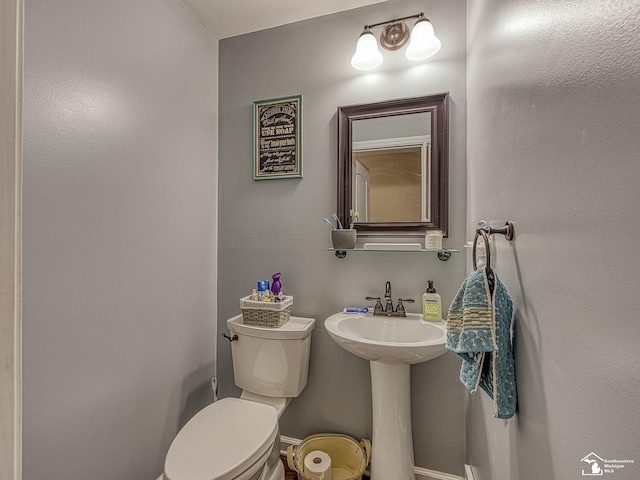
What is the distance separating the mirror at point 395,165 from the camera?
149 cm

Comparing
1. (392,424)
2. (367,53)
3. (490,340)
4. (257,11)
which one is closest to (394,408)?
(392,424)

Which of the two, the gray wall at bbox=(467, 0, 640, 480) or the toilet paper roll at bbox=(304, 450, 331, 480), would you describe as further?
the toilet paper roll at bbox=(304, 450, 331, 480)

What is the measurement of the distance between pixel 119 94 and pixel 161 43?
419mm

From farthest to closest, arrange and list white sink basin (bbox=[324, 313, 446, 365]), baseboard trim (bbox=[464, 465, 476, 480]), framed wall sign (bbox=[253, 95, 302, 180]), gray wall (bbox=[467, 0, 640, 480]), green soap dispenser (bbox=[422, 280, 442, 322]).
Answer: framed wall sign (bbox=[253, 95, 302, 180]), green soap dispenser (bbox=[422, 280, 442, 322]), baseboard trim (bbox=[464, 465, 476, 480]), white sink basin (bbox=[324, 313, 446, 365]), gray wall (bbox=[467, 0, 640, 480])

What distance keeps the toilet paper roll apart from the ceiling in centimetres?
231

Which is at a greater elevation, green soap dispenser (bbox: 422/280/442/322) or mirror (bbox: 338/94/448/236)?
mirror (bbox: 338/94/448/236)

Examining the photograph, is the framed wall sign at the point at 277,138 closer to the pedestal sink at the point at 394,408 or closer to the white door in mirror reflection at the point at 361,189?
the white door in mirror reflection at the point at 361,189

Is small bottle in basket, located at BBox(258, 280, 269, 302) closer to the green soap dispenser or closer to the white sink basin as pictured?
the white sink basin

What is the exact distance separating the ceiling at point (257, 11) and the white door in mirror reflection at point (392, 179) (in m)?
0.76

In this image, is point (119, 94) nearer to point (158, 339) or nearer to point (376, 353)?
point (158, 339)

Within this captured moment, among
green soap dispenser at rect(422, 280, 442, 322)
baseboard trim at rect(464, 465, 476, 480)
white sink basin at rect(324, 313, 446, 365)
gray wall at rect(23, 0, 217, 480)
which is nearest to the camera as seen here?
gray wall at rect(23, 0, 217, 480)

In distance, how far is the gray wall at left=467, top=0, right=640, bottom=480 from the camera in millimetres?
358

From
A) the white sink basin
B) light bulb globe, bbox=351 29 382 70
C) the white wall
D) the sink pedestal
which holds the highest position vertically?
light bulb globe, bbox=351 29 382 70

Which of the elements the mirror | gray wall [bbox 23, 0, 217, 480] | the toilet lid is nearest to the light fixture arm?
the mirror
